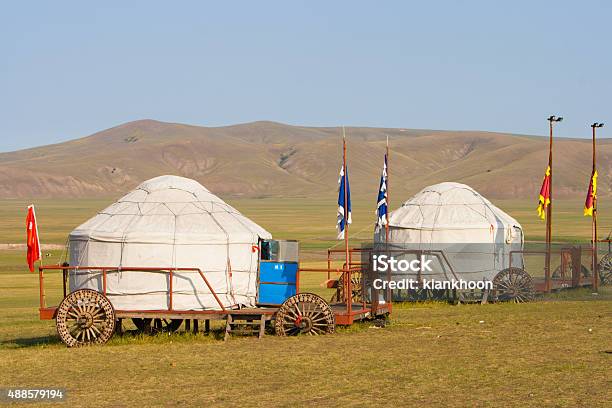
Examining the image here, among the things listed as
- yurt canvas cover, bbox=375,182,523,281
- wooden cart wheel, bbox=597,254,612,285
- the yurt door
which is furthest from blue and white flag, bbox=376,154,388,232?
wooden cart wheel, bbox=597,254,612,285

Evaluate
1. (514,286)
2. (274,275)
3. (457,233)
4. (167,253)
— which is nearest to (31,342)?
(167,253)

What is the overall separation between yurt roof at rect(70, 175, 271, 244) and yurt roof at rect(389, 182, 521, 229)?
8465mm

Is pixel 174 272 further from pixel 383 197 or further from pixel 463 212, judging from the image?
pixel 463 212

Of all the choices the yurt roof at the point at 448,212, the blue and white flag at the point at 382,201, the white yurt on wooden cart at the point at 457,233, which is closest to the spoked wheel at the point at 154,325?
the blue and white flag at the point at 382,201

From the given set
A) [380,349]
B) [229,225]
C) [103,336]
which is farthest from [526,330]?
[103,336]

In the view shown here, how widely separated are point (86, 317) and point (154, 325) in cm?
247

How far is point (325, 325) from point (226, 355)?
278 centimetres

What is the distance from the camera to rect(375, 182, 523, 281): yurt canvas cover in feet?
92.3

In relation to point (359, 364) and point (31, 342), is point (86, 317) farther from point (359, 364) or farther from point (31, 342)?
point (359, 364)

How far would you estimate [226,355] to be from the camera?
17594 mm

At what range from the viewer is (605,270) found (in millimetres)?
31219

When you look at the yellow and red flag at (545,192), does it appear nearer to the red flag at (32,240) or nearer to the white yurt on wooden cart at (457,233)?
the white yurt on wooden cart at (457,233)

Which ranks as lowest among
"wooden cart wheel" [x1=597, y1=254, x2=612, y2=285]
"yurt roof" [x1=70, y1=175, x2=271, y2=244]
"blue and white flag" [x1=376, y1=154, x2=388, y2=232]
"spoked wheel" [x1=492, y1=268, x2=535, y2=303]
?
"spoked wheel" [x1=492, y1=268, x2=535, y2=303]

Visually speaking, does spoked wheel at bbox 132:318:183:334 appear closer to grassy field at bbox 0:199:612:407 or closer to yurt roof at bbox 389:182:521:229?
grassy field at bbox 0:199:612:407
